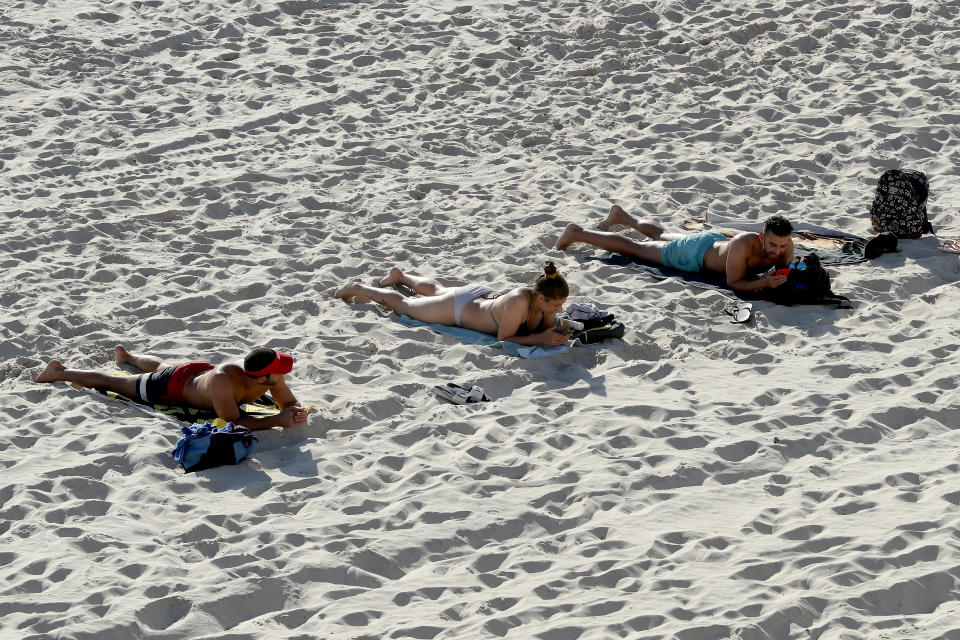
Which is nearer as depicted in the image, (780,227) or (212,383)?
(212,383)

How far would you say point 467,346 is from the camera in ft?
23.7

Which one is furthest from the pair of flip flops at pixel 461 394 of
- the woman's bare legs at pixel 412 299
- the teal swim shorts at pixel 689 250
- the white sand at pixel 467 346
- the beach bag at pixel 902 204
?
the beach bag at pixel 902 204

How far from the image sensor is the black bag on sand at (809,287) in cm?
763

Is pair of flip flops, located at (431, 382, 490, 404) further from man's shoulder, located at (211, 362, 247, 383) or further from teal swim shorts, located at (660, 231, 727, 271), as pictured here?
teal swim shorts, located at (660, 231, 727, 271)

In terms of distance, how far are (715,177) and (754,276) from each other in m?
1.83

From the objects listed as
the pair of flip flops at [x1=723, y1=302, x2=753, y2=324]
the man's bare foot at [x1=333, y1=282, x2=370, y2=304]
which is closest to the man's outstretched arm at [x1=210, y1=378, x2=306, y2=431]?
the man's bare foot at [x1=333, y1=282, x2=370, y2=304]

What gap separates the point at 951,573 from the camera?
4871mm

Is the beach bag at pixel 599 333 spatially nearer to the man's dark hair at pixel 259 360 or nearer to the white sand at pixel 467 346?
the white sand at pixel 467 346

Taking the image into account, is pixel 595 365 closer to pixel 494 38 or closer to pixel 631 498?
pixel 631 498

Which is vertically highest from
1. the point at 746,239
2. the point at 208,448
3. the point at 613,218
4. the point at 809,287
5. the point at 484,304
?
the point at 746,239

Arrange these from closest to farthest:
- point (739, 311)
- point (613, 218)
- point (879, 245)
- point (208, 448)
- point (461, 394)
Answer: point (208, 448), point (461, 394), point (739, 311), point (879, 245), point (613, 218)

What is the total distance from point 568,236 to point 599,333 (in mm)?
1440

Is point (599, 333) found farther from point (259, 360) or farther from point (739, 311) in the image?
point (259, 360)

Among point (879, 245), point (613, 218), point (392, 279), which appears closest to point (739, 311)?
point (879, 245)
